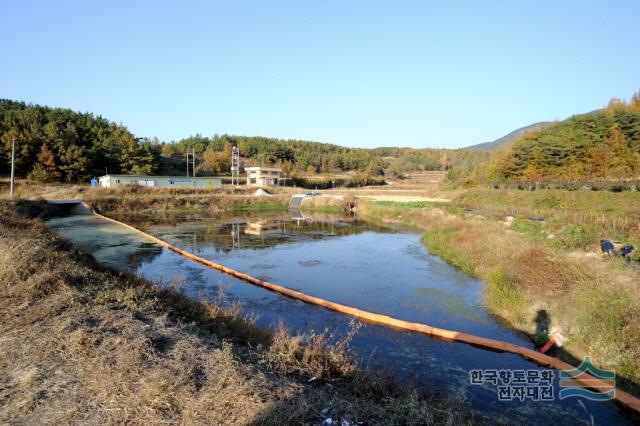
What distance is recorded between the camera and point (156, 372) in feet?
12.0

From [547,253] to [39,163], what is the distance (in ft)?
150

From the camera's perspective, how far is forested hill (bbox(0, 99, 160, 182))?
38969 millimetres

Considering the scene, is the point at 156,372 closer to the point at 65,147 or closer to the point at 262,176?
A: the point at 65,147

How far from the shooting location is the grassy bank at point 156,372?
3182 mm

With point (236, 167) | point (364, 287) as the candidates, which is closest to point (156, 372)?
point (364, 287)

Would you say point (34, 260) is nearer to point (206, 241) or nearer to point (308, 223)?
point (206, 241)

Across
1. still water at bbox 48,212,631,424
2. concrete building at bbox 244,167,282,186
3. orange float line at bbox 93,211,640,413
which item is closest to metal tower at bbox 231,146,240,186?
concrete building at bbox 244,167,282,186

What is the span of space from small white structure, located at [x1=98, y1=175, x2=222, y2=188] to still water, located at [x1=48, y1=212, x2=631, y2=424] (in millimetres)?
14955

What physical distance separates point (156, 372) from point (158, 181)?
40.4 meters

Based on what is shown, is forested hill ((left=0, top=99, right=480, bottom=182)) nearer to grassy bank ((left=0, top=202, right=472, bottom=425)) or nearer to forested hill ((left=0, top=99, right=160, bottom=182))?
forested hill ((left=0, top=99, right=160, bottom=182))

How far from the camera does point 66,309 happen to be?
5.21 metres

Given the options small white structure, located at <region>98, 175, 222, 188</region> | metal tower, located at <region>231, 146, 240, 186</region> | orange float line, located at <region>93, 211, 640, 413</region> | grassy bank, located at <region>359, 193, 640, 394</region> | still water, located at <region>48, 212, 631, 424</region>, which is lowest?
still water, located at <region>48, 212, 631, 424</region>

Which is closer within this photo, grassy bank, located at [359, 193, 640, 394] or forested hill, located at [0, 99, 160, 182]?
grassy bank, located at [359, 193, 640, 394]

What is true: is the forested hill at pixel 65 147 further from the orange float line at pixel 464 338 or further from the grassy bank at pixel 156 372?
the grassy bank at pixel 156 372
